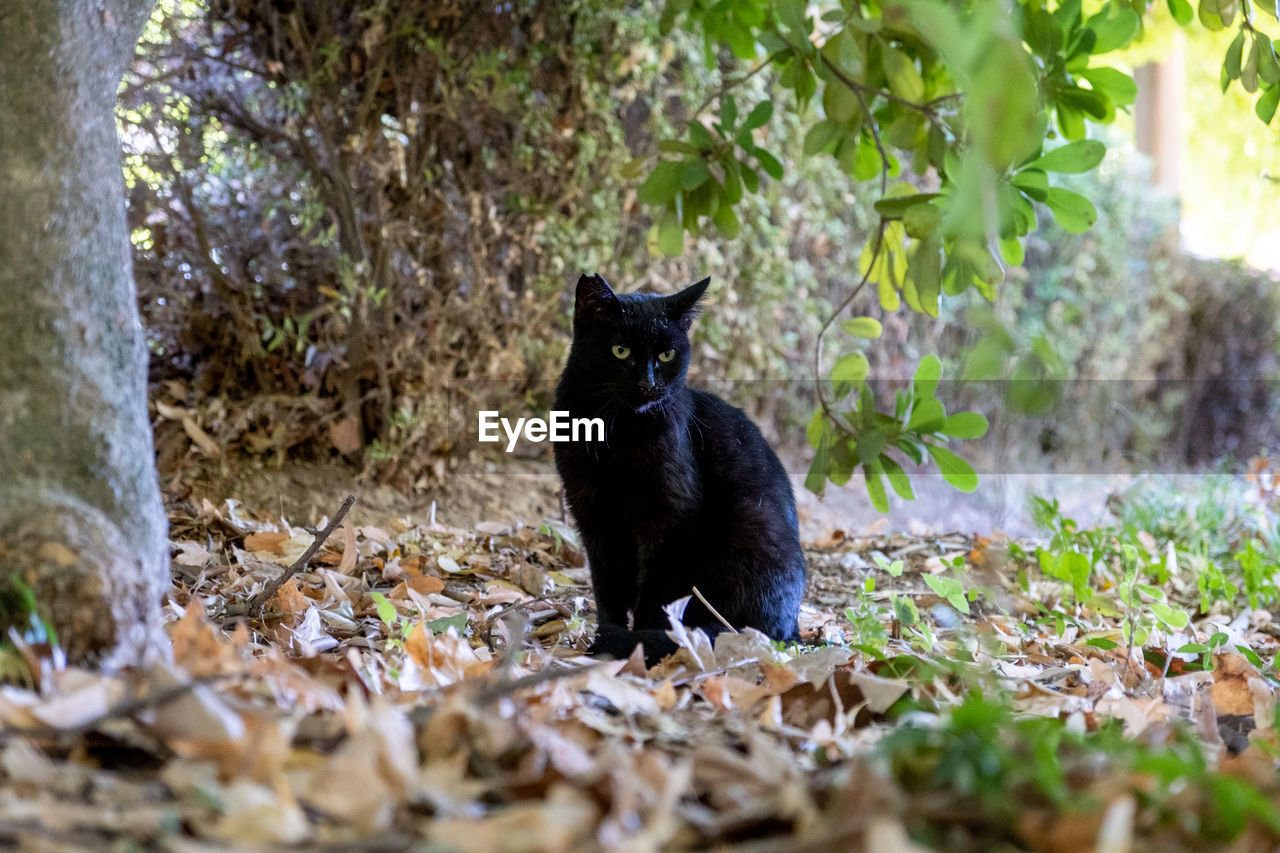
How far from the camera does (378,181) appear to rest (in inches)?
138

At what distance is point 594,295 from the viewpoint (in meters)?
2.49

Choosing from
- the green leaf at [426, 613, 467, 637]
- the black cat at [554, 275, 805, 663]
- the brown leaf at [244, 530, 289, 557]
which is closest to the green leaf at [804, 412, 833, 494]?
the black cat at [554, 275, 805, 663]

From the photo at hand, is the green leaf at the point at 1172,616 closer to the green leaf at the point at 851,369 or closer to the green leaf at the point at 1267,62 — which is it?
the green leaf at the point at 851,369

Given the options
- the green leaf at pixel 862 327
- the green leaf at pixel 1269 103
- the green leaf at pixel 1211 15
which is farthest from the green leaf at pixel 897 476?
the green leaf at pixel 1211 15

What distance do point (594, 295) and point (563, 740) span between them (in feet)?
5.31

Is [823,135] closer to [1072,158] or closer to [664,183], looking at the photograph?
[664,183]

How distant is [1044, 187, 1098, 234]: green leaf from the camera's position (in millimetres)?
2047

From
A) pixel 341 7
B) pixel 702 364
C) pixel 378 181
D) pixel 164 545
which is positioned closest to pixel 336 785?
pixel 164 545

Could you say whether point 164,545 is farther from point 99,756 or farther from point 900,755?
point 900,755

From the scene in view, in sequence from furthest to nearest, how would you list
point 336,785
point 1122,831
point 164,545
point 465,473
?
point 465,473
point 164,545
point 336,785
point 1122,831

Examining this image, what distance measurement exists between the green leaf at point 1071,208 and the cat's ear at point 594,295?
1.09 meters

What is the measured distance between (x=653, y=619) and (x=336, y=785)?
1489mm

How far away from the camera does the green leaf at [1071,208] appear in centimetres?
205

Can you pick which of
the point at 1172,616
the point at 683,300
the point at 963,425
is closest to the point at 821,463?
the point at 963,425
